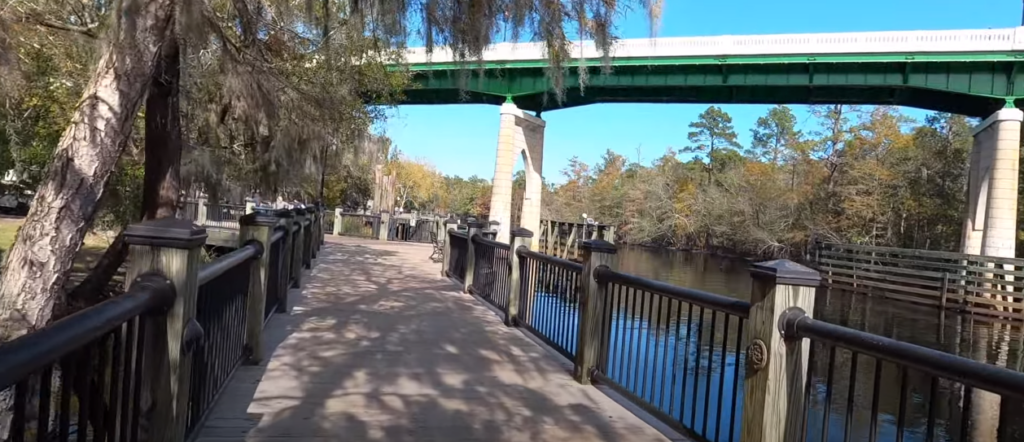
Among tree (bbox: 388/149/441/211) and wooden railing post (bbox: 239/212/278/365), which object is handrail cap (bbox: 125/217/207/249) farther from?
tree (bbox: 388/149/441/211)

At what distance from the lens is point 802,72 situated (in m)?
24.7

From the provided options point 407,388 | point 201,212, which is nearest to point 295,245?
point 407,388

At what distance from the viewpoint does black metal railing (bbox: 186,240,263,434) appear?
127 inches

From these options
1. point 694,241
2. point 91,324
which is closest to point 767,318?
point 91,324

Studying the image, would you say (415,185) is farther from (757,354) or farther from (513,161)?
(757,354)

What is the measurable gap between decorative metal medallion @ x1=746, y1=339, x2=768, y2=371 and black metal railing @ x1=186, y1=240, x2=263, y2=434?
8.27ft

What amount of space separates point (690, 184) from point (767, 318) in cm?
5290

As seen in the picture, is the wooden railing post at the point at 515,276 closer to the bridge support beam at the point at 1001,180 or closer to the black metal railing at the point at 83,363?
the black metal railing at the point at 83,363

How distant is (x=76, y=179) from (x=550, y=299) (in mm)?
4060

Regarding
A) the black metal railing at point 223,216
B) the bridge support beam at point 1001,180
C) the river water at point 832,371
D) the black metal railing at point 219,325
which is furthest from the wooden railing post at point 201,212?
the bridge support beam at point 1001,180

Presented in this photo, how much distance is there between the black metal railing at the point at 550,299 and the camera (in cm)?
567

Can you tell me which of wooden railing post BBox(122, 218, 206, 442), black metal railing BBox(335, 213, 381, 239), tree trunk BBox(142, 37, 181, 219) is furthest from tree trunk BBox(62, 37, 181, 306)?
black metal railing BBox(335, 213, 381, 239)

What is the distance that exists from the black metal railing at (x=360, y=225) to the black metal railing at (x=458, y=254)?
15.0 m

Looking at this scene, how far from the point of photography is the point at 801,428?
290 centimetres
